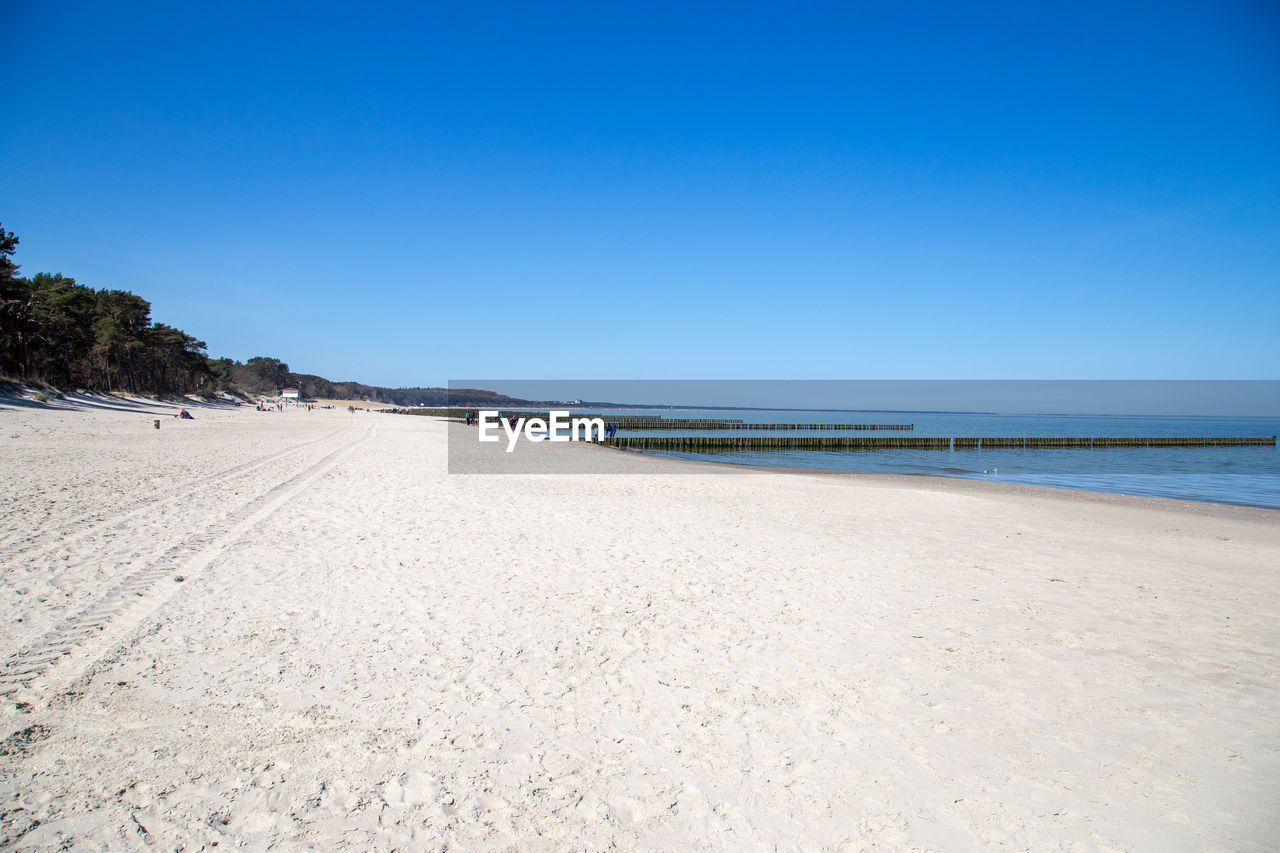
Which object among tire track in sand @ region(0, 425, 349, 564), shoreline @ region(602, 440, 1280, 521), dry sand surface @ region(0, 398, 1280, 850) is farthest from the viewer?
shoreline @ region(602, 440, 1280, 521)

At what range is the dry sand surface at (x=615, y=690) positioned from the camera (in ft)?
9.64

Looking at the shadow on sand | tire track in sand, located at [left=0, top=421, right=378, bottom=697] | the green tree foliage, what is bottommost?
tire track in sand, located at [left=0, top=421, right=378, bottom=697]

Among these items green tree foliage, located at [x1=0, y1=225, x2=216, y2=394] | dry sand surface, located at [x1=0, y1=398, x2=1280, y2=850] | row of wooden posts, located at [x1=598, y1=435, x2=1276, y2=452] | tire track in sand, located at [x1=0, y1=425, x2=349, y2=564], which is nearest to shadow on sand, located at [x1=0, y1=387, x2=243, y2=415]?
green tree foliage, located at [x1=0, y1=225, x2=216, y2=394]

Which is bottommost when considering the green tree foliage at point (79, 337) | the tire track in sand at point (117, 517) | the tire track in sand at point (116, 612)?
the tire track in sand at point (116, 612)

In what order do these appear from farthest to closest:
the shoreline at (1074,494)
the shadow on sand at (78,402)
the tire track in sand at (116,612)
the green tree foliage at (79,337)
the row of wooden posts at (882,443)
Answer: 1. the row of wooden posts at (882,443)
2. the green tree foliage at (79,337)
3. the shadow on sand at (78,402)
4. the shoreline at (1074,494)
5. the tire track in sand at (116,612)

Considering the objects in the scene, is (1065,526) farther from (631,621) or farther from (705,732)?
(705,732)

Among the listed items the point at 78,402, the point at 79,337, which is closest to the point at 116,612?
the point at 78,402

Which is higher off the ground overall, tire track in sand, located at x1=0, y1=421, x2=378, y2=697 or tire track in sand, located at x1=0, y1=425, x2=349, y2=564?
tire track in sand, located at x1=0, y1=425, x2=349, y2=564

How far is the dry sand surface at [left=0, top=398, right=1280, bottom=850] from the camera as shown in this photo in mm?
2938

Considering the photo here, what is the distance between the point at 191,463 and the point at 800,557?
15.9 metres

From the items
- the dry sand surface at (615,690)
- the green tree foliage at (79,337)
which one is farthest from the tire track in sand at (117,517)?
the green tree foliage at (79,337)

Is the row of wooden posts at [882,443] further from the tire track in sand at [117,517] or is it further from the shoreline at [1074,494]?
the tire track in sand at [117,517]

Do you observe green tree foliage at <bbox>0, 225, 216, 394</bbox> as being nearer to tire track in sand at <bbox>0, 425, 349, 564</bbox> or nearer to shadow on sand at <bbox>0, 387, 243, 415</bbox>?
shadow on sand at <bbox>0, 387, 243, 415</bbox>

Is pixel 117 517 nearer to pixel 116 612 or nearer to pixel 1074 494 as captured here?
pixel 116 612
